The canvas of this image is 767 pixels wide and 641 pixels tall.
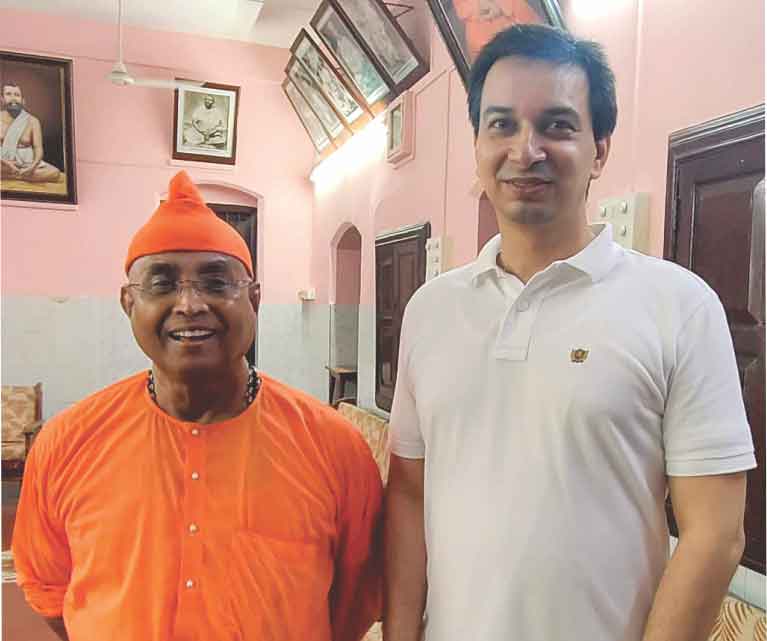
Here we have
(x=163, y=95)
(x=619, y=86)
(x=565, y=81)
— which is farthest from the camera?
(x=163, y=95)

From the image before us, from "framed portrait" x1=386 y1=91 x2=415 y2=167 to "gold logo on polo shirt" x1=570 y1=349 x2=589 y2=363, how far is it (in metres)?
3.35

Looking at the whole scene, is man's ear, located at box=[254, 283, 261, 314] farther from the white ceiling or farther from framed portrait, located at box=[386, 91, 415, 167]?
the white ceiling

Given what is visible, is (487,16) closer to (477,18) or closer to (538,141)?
(477,18)

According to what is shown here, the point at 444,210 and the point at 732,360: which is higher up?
the point at 444,210

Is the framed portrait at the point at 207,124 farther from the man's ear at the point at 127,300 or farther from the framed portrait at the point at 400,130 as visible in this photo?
the man's ear at the point at 127,300

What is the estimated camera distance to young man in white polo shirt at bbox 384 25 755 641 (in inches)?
38.6

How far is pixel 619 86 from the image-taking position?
225 centimetres

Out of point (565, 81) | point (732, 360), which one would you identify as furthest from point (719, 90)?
point (732, 360)

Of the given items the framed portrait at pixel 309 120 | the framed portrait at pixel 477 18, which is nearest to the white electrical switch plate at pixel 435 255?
the framed portrait at pixel 477 18

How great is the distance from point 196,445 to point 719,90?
1.61 meters

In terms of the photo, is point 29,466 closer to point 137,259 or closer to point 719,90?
point 137,259

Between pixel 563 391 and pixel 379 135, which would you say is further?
pixel 379 135

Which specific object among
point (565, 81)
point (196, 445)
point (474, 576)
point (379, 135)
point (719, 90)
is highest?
point (379, 135)

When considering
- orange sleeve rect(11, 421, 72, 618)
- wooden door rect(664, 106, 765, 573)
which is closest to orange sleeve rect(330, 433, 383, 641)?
orange sleeve rect(11, 421, 72, 618)
